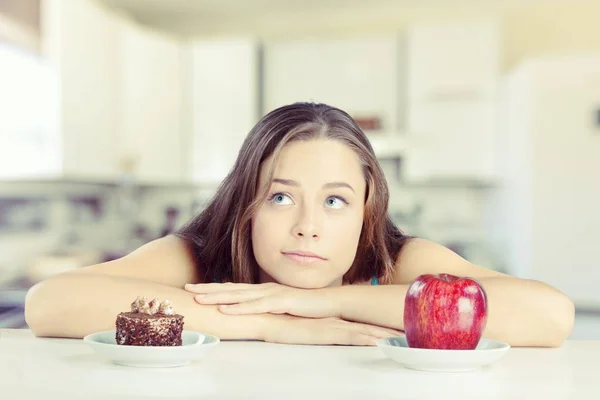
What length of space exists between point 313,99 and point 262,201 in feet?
10.5

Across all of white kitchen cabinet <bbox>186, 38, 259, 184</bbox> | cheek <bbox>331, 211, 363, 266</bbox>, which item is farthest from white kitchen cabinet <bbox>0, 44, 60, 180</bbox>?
cheek <bbox>331, 211, 363, 266</bbox>

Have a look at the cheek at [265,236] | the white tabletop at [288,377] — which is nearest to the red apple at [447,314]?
the white tabletop at [288,377]

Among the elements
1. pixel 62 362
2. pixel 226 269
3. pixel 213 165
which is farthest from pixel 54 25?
pixel 62 362

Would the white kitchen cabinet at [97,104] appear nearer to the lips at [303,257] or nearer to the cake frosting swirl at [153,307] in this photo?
the lips at [303,257]

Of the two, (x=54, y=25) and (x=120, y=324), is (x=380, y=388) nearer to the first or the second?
(x=120, y=324)

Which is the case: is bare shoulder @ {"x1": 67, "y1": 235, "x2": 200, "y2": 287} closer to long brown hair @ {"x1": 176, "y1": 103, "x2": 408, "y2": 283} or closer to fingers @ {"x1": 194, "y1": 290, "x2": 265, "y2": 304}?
long brown hair @ {"x1": 176, "y1": 103, "x2": 408, "y2": 283}

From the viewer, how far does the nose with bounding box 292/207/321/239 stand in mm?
1236

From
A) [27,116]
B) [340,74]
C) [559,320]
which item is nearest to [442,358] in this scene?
[559,320]

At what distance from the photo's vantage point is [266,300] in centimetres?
117

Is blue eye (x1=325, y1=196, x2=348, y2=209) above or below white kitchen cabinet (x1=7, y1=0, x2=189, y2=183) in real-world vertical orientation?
below

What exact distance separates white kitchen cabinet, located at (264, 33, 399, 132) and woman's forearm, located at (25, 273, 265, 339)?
11.9 feet

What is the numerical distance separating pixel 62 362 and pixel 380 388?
16.2 inches

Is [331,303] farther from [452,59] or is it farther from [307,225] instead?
[452,59]

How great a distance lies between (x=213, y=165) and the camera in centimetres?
494
